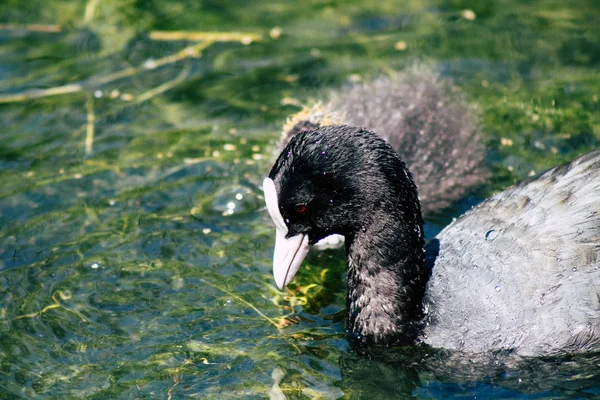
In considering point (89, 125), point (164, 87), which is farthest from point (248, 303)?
point (164, 87)

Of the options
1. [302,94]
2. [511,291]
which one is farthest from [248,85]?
[511,291]

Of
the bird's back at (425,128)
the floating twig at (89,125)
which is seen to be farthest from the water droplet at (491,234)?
the floating twig at (89,125)

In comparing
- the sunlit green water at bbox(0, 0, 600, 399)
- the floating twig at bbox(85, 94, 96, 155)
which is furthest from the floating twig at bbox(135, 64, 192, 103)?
the floating twig at bbox(85, 94, 96, 155)

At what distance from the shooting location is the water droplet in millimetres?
4266

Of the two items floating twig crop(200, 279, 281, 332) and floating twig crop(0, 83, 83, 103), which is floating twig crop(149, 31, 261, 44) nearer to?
floating twig crop(0, 83, 83, 103)

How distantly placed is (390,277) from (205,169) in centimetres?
190

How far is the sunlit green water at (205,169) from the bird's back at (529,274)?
0.15 meters

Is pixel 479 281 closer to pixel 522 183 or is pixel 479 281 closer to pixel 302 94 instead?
pixel 522 183

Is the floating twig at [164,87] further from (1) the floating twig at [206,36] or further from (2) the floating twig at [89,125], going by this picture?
(1) the floating twig at [206,36]

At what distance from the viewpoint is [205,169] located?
5.80 m

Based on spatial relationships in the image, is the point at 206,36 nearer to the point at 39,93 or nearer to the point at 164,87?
the point at 164,87

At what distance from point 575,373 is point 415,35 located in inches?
145

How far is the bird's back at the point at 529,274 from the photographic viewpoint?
13.1ft

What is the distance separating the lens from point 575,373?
4023 mm
